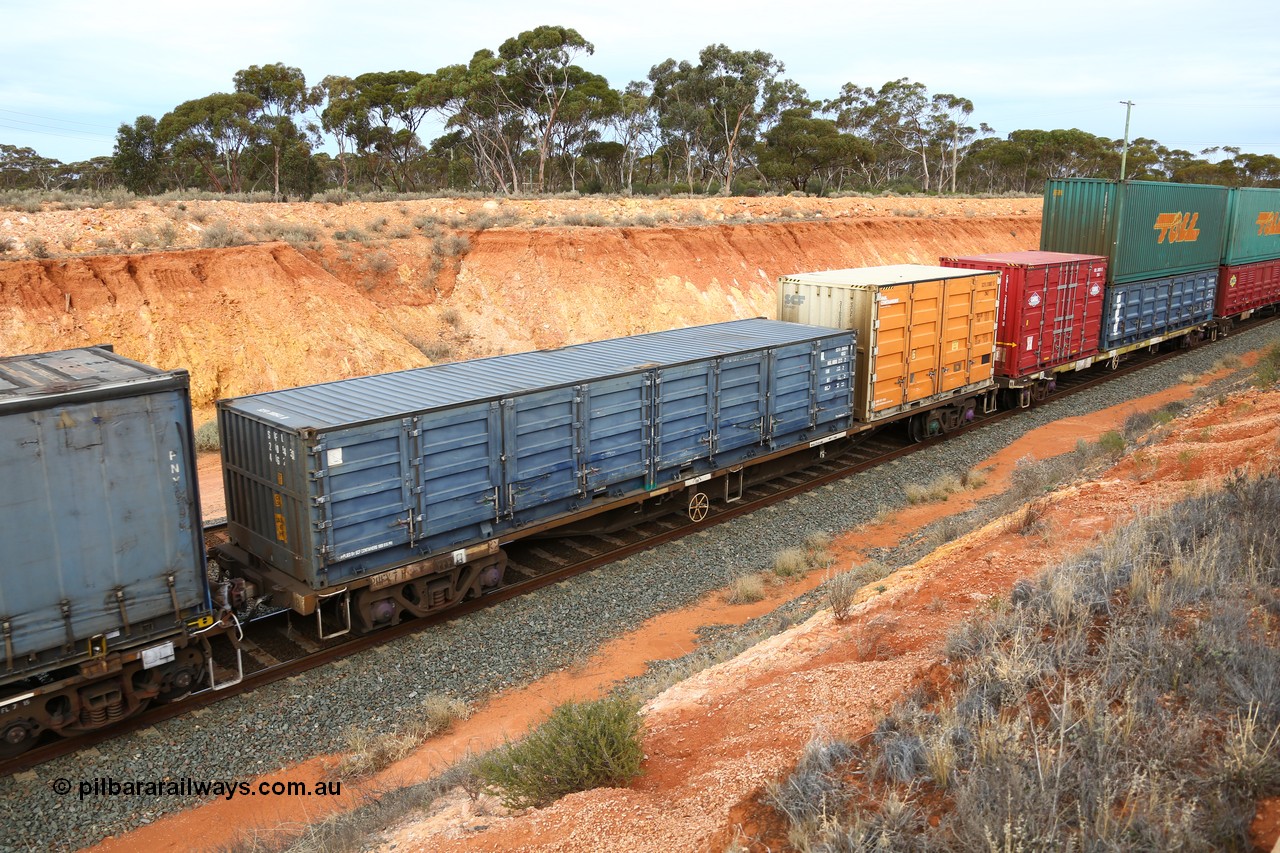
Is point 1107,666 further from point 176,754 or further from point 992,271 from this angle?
point 992,271

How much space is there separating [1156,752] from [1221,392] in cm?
1823

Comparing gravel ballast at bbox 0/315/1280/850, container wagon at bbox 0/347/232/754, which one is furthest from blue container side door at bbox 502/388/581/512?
container wagon at bbox 0/347/232/754

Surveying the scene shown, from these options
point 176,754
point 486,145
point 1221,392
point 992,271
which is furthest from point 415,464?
point 486,145

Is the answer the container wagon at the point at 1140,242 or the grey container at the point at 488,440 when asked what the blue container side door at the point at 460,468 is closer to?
the grey container at the point at 488,440

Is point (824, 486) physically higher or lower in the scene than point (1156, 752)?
lower

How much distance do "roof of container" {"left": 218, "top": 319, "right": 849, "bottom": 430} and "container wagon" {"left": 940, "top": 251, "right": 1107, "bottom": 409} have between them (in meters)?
6.65

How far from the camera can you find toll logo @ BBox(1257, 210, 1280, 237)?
33.3m

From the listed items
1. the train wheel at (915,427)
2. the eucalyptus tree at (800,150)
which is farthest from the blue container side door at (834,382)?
the eucalyptus tree at (800,150)

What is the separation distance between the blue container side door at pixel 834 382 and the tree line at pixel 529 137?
3115 cm

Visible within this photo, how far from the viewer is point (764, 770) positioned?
605 centimetres

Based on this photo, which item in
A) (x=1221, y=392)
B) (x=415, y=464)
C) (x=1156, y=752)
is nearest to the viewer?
(x=1156, y=752)

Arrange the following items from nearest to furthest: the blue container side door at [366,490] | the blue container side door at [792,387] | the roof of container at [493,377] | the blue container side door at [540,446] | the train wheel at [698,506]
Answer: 1. the blue container side door at [366,490]
2. the roof of container at [493,377]
3. the blue container side door at [540,446]
4. the train wheel at [698,506]
5. the blue container side door at [792,387]

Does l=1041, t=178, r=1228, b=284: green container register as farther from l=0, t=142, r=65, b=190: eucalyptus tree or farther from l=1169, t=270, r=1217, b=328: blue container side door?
l=0, t=142, r=65, b=190: eucalyptus tree

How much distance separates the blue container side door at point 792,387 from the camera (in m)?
16.0
